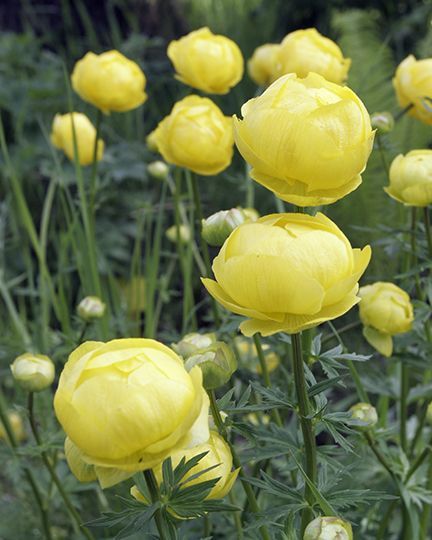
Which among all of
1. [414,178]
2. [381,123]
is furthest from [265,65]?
[414,178]

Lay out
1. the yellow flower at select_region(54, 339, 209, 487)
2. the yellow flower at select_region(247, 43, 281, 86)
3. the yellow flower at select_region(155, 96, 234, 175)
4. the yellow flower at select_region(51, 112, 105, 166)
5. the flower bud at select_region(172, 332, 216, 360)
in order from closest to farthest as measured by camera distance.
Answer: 1. the yellow flower at select_region(54, 339, 209, 487)
2. the flower bud at select_region(172, 332, 216, 360)
3. the yellow flower at select_region(155, 96, 234, 175)
4. the yellow flower at select_region(247, 43, 281, 86)
5. the yellow flower at select_region(51, 112, 105, 166)

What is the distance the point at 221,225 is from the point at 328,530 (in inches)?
9.0

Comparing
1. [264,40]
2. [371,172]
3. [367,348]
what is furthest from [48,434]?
[264,40]

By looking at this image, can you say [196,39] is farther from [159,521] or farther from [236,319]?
[159,521]

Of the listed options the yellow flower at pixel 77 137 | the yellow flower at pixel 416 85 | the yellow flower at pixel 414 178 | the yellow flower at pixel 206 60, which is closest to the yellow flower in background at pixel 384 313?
the yellow flower at pixel 414 178

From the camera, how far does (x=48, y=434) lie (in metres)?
0.75

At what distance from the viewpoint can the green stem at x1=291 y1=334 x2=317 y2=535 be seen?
1.39 ft

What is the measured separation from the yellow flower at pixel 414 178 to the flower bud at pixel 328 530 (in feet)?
0.97

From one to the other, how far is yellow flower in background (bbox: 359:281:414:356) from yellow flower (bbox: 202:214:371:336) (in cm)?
22

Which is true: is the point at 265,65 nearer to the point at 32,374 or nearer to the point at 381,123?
the point at 381,123

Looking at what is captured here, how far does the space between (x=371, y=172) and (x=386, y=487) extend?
2.22 ft

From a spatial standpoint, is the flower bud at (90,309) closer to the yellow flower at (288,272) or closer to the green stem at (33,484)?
the green stem at (33,484)

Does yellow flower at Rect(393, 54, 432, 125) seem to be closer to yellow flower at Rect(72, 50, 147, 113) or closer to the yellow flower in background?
the yellow flower in background

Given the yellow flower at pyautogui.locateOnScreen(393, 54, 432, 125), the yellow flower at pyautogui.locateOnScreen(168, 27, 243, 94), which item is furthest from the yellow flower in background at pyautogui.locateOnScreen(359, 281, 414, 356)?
the yellow flower at pyautogui.locateOnScreen(168, 27, 243, 94)
